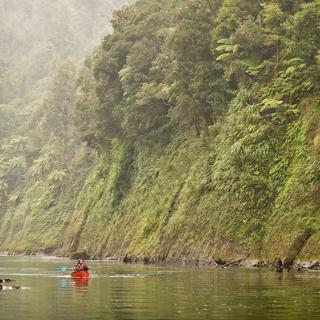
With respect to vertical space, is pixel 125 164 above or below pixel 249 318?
above

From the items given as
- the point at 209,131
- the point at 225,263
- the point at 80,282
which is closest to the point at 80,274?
the point at 80,282

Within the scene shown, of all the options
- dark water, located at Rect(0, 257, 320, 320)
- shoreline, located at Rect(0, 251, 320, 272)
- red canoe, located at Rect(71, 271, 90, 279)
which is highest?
shoreline, located at Rect(0, 251, 320, 272)

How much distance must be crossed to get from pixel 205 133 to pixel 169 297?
35.2m

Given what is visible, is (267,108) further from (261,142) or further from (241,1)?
(241,1)

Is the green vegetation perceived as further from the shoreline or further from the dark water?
the dark water

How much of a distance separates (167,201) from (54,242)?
3665 cm

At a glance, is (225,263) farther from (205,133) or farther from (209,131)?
(205,133)

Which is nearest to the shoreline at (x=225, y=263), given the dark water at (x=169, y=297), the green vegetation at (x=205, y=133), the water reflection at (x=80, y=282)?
the green vegetation at (x=205, y=133)

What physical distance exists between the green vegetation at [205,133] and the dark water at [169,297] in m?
8.03

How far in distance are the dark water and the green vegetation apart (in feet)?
26.3

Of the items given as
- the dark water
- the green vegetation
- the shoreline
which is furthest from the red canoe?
the green vegetation

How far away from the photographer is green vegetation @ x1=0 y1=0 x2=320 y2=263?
4697 centimetres

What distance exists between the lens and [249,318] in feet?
68.2

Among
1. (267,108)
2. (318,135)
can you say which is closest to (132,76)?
(267,108)
